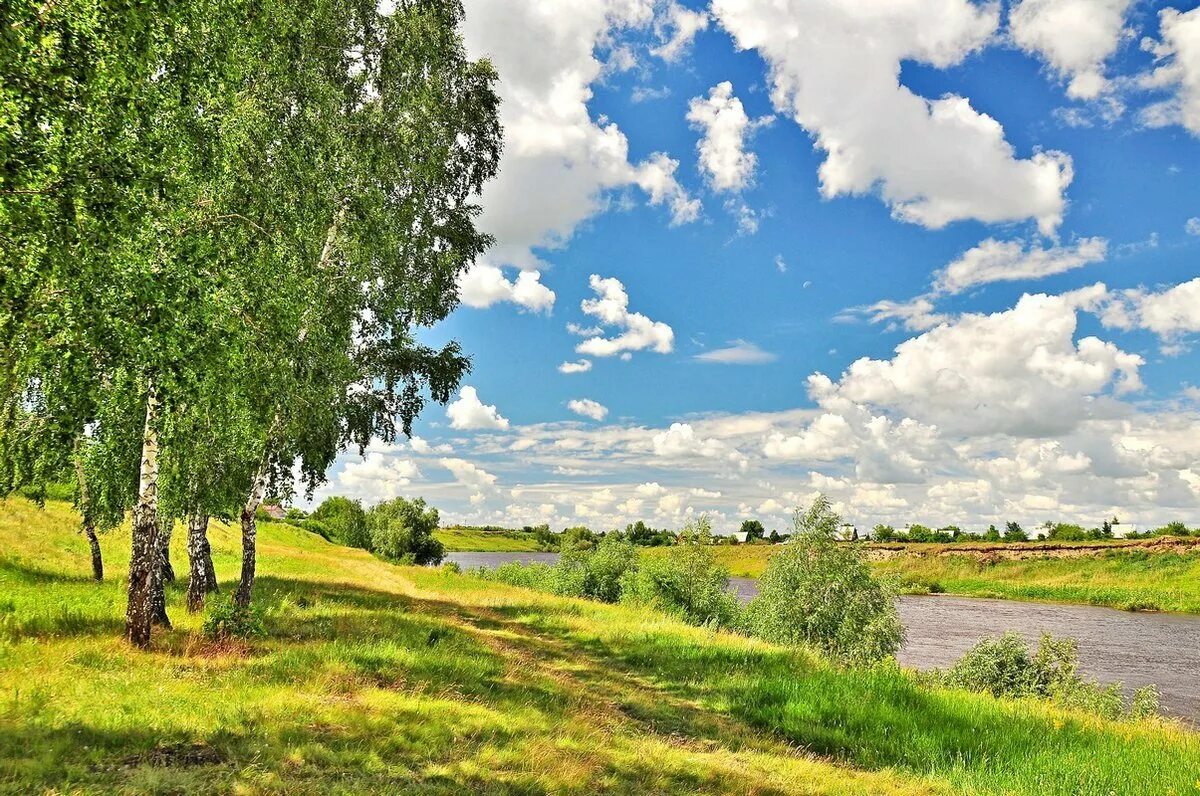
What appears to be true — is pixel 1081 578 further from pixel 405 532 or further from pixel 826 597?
pixel 405 532

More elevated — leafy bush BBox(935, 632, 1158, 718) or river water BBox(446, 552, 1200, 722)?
leafy bush BBox(935, 632, 1158, 718)

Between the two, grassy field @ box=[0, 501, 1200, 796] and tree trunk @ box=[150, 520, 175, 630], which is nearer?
grassy field @ box=[0, 501, 1200, 796]

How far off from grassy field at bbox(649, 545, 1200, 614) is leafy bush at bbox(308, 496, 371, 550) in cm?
4129

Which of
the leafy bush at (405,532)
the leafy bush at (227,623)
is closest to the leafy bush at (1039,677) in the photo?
the leafy bush at (227,623)

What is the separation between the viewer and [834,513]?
2767 cm

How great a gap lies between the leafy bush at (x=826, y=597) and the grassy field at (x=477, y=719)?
9.11 metres

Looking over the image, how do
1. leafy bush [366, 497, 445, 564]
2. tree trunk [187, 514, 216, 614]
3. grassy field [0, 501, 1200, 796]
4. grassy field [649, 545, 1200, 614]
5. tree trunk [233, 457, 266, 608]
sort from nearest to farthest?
grassy field [0, 501, 1200, 796]
tree trunk [187, 514, 216, 614]
tree trunk [233, 457, 266, 608]
grassy field [649, 545, 1200, 614]
leafy bush [366, 497, 445, 564]

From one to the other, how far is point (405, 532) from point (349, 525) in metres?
13.5

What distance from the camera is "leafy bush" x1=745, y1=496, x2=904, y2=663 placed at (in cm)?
2661

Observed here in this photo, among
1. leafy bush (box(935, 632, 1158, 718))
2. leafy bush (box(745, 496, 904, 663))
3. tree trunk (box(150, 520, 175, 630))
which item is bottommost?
leafy bush (box(935, 632, 1158, 718))

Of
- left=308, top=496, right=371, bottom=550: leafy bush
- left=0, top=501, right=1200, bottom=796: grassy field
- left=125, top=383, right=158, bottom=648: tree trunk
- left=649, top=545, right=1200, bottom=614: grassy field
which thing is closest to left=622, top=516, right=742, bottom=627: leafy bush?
left=0, top=501, right=1200, bottom=796: grassy field

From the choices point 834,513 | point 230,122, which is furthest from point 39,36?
point 834,513

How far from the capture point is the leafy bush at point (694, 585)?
117ft

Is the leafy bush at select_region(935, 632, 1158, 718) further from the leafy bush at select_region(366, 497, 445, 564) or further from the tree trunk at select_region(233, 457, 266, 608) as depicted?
the leafy bush at select_region(366, 497, 445, 564)
